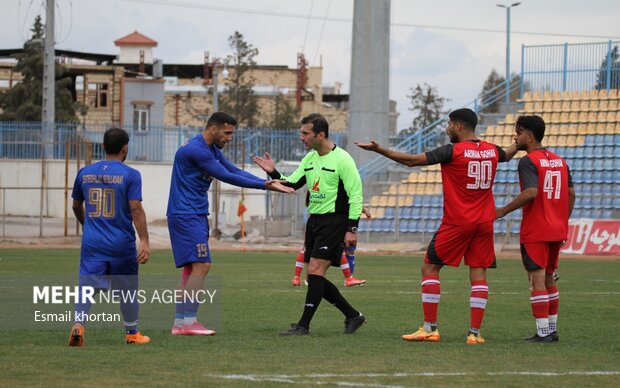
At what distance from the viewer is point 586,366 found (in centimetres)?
937

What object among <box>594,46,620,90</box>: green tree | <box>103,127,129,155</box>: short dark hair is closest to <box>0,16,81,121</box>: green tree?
<box>594,46,620,90</box>: green tree

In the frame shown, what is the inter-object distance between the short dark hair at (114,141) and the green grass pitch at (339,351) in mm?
1798

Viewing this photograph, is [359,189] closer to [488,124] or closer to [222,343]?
[222,343]

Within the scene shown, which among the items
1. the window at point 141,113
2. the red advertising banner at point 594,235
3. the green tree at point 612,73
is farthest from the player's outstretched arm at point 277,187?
the window at point 141,113

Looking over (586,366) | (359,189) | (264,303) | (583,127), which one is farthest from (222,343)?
(583,127)

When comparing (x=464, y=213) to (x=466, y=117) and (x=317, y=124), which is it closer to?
(x=466, y=117)

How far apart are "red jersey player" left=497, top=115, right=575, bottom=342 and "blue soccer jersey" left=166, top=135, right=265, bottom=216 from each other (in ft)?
8.68

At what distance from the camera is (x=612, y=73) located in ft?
131

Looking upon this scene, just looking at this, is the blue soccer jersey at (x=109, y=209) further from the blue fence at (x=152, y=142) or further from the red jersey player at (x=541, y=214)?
the blue fence at (x=152, y=142)

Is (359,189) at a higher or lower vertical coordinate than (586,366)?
higher

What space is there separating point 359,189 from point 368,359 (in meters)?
2.69

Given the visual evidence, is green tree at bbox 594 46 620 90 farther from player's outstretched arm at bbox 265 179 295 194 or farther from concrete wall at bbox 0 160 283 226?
player's outstretched arm at bbox 265 179 295 194

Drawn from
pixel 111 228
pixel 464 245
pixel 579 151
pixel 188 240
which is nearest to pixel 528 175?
pixel 464 245

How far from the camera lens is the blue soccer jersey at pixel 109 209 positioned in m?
10.2
